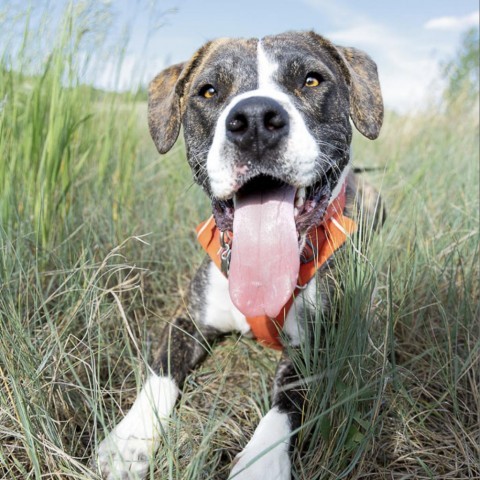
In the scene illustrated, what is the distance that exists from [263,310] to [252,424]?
0.51 meters

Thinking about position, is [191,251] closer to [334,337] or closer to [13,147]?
[13,147]

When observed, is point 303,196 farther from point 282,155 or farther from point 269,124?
point 269,124

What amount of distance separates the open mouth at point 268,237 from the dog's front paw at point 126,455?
66cm

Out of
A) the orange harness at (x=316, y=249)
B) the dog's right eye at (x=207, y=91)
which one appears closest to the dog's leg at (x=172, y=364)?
the orange harness at (x=316, y=249)

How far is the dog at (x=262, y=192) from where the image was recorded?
2.02m

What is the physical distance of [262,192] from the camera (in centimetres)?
226

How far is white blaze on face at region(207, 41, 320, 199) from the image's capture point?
2045mm

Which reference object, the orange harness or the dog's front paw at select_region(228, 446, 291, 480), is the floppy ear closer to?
the orange harness

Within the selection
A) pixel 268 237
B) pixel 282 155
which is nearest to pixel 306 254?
pixel 268 237

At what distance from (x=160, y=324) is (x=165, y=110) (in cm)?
123

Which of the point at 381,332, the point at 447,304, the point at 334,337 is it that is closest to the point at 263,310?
the point at 334,337

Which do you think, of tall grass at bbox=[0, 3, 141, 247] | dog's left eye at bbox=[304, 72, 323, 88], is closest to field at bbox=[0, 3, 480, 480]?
tall grass at bbox=[0, 3, 141, 247]

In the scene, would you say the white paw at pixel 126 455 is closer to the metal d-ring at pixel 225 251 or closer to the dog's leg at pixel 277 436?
the dog's leg at pixel 277 436

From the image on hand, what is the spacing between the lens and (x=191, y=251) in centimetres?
364
